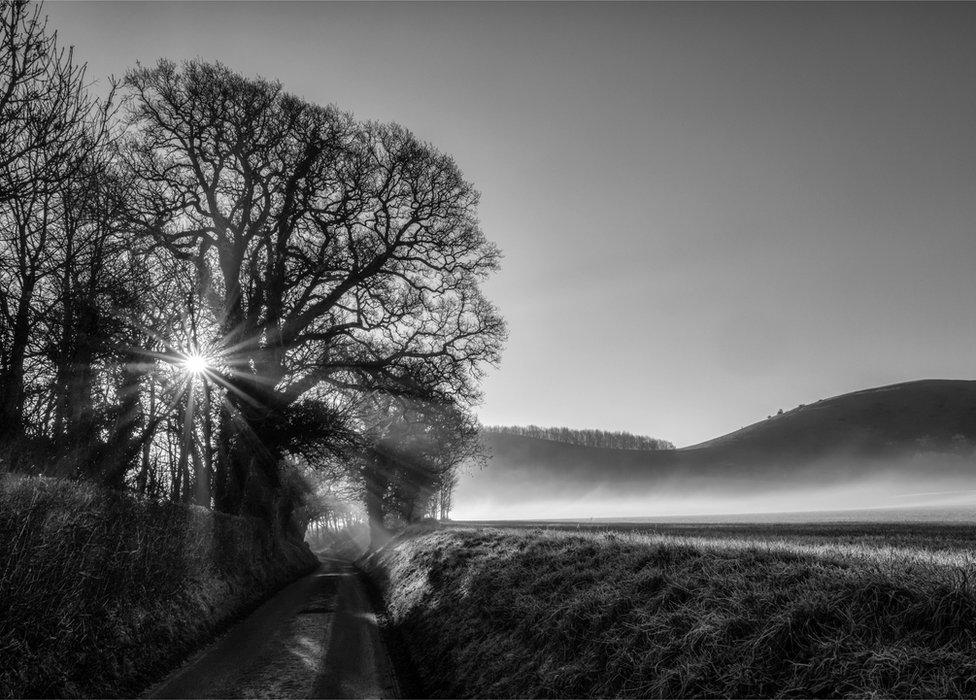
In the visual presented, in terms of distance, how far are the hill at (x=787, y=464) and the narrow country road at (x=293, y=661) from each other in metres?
108

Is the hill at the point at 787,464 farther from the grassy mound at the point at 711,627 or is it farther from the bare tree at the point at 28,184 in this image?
the bare tree at the point at 28,184

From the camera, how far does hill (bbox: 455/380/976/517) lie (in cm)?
12251

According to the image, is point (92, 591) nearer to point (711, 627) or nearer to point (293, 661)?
point (293, 661)

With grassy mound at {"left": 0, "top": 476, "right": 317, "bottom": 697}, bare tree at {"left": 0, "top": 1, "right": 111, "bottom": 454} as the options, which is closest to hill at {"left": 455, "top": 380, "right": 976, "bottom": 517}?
grassy mound at {"left": 0, "top": 476, "right": 317, "bottom": 697}

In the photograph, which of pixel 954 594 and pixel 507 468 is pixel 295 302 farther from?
pixel 507 468

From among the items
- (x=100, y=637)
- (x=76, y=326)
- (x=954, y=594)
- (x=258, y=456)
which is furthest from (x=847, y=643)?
(x=258, y=456)

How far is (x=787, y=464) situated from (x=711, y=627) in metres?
162

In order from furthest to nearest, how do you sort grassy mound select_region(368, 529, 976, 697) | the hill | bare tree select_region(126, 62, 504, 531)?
the hill → bare tree select_region(126, 62, 504, 531) → grassy mound select_region(368, 529, 976, 697)

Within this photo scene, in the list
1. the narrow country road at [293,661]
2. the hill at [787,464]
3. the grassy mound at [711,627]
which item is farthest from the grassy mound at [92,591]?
the hill at [787,464]

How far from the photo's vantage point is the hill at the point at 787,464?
122506 mm

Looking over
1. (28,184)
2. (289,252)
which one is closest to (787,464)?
(289,252)

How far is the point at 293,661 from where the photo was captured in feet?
31.3

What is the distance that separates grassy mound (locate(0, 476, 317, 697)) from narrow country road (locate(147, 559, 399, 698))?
0.63 meters

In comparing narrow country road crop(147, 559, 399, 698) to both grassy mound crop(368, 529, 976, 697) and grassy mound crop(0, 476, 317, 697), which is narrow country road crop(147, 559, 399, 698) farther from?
grassy mound crop(368, 529, 976, 697)
